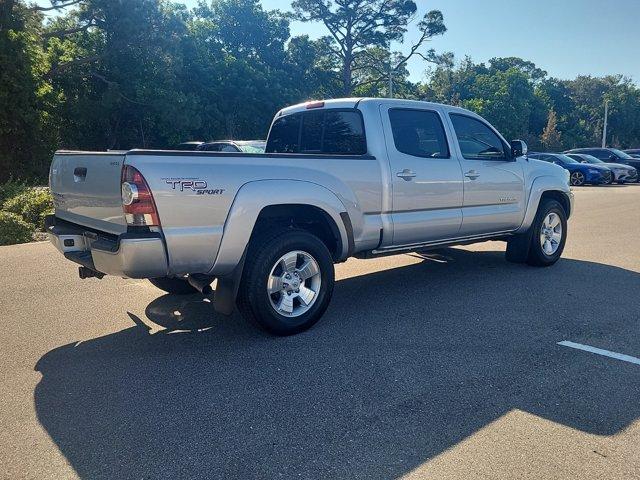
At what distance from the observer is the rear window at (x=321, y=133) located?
519 cm

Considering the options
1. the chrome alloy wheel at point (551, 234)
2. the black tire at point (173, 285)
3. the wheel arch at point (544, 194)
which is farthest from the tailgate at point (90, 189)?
the chrome alloy wheel at point (551, 234)

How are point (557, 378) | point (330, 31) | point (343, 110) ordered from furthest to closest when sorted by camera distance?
point (330, 31), point (343, 110), point (557, 378)

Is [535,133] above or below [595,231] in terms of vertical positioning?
above

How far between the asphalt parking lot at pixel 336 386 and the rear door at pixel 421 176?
2.50 feet

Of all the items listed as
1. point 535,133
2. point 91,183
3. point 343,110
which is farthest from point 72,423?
point 535,133

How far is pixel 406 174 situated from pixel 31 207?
8.46 m

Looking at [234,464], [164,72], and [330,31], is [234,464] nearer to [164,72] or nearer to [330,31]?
[164,72]

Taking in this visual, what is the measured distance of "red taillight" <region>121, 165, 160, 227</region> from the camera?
3570 mm

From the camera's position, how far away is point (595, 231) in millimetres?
10008

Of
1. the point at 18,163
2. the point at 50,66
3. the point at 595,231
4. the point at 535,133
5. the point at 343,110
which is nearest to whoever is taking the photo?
the point at 343,110

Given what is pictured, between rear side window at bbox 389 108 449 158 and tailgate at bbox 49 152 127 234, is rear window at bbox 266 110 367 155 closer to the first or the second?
rear side window at bbox 389 108 449 158

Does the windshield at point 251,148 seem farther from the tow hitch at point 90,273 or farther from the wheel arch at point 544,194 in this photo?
the tow hitch at point 90,273

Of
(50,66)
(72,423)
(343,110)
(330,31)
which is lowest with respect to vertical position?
(72,423)

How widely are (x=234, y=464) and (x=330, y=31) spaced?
45137mm
